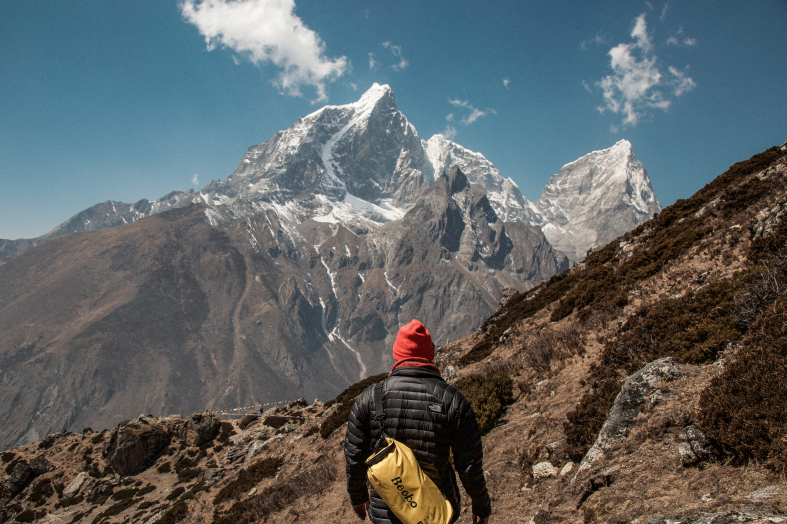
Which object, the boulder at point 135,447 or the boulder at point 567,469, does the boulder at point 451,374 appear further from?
the boulder at point 135,447

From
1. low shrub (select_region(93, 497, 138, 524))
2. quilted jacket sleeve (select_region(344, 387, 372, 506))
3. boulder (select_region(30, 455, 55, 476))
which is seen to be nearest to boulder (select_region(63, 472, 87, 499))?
boulder (select_region(30, 455, 55, 476))

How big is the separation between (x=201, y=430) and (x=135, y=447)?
18.5 ft

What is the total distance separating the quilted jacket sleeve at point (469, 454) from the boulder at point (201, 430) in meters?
35.9

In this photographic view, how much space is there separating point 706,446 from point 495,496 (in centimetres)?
433

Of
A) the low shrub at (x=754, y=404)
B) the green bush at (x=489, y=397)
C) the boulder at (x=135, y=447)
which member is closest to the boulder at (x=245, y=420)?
the boulder at (x=135, y=447)

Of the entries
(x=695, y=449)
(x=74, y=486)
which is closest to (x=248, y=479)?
(x=695, y=449)

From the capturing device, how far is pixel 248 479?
20.0 metres

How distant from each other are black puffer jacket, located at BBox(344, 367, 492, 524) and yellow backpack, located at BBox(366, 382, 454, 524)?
47 cm

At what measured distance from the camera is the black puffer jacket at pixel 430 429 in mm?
4293

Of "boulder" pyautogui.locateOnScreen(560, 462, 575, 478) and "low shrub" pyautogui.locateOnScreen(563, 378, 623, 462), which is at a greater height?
"low shrub" pyautogui.locateOnScreen(563, 378, 623, 462)

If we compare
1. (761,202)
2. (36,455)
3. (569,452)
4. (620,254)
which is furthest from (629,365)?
(36,455)

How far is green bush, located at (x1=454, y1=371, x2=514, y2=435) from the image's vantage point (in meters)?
11.1

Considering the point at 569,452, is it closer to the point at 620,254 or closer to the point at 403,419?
the point at 403,419

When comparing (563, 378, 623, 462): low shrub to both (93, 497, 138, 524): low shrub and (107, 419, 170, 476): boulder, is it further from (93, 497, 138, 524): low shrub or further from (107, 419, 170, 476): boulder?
(107, 419, 170, 476): boulder
